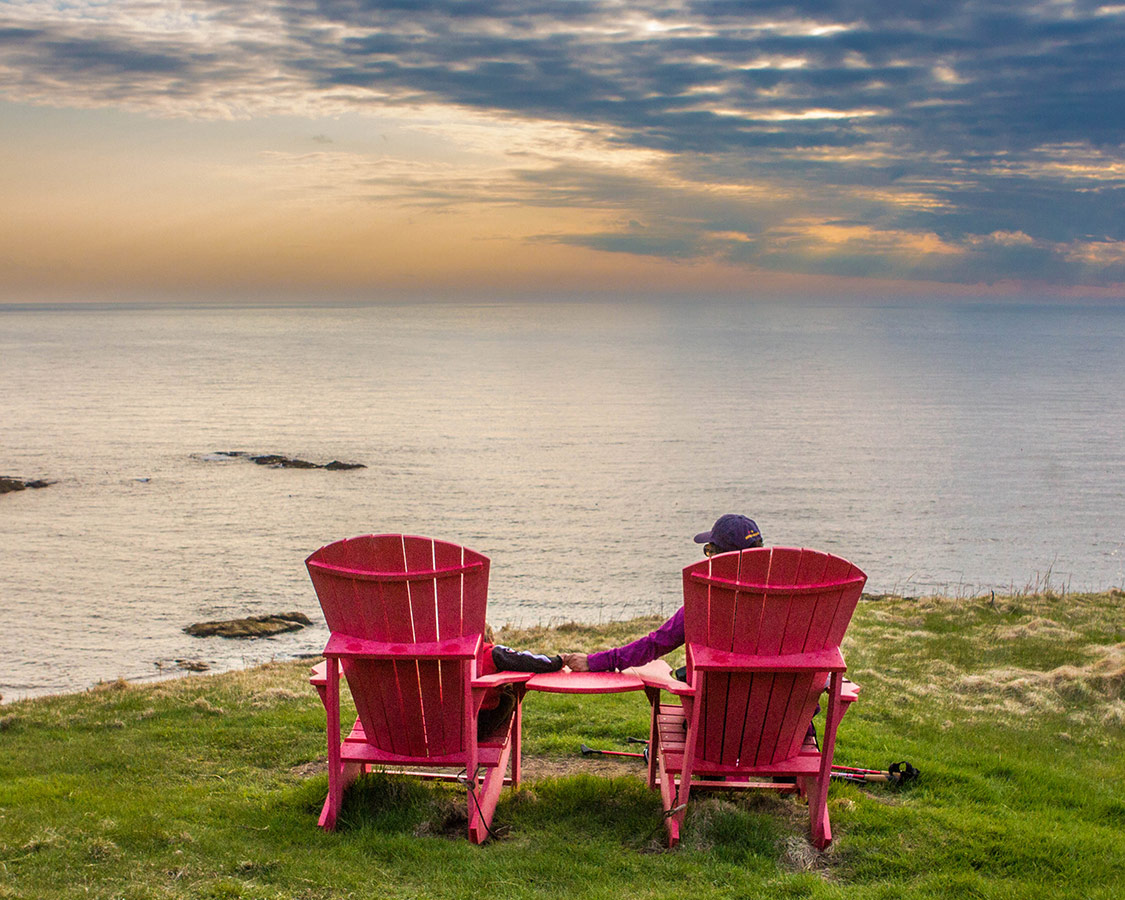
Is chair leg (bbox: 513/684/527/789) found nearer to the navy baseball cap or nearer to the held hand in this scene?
the held hand

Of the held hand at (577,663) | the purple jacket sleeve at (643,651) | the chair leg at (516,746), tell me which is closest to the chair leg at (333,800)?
the chair leg at (516,746)

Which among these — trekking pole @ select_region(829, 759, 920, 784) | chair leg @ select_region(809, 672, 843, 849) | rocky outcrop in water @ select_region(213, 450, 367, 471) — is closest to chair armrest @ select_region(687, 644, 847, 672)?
chair leg @ select_region(809, 672, 843, 849)

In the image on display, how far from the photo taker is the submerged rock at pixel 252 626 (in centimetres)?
1864

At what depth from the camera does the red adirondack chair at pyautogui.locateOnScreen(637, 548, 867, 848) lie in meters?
4.75

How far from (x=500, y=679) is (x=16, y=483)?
38088 millimetres

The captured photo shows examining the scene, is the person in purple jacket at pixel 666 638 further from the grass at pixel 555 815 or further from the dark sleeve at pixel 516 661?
the grass at pixel 555 815

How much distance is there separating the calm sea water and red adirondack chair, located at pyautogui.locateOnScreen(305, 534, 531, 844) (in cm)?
1216

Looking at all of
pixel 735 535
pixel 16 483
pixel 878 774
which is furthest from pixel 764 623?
pixel 16 483

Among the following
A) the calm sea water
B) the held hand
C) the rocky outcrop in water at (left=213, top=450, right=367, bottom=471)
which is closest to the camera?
the held hand

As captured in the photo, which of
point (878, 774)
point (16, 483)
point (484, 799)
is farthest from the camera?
point (16, 483)

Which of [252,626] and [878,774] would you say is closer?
[878,774]

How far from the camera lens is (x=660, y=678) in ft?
17.3

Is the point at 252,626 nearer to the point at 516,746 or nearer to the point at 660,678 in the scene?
the point at 516,746

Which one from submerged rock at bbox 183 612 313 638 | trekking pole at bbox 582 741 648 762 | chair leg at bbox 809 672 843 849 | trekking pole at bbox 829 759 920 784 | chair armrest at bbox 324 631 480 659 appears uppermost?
chair armrest at bbox 324 631 480 659
